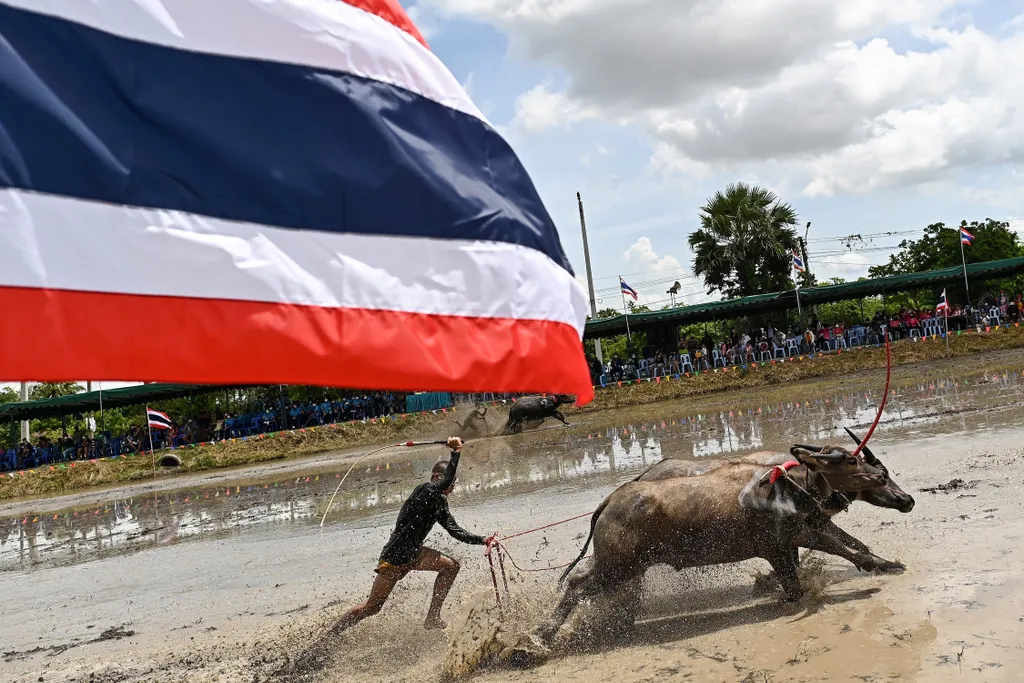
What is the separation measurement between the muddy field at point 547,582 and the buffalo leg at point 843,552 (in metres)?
0.11

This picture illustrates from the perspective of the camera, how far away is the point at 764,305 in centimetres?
3891

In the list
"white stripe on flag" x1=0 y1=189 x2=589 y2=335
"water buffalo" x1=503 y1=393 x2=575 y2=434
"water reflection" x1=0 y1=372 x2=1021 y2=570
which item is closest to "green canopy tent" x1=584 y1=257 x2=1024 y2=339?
"water buffalo" x1=503 y1=393 x2=575 y2=434

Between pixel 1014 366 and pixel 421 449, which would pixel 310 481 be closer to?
pixel 421 449

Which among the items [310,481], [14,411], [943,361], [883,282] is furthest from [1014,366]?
[14,411]

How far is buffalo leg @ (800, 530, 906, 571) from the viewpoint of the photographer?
7316 millimetres

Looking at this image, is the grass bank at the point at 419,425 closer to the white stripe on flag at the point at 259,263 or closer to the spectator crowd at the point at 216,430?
the spectator crowd at the point at 216,430

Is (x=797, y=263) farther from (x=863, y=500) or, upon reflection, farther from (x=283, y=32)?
(x=283, y=32)

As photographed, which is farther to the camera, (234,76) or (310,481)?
(310,481)

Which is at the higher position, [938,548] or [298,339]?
[298,339]

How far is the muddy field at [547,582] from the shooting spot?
20.6 ft

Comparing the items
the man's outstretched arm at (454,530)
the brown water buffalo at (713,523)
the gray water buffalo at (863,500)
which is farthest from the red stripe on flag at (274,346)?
the man's outstretched arm at (454,530)

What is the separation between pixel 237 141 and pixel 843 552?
19.9ft

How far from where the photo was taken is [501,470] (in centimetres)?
1811

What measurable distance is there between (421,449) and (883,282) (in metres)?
22.4
